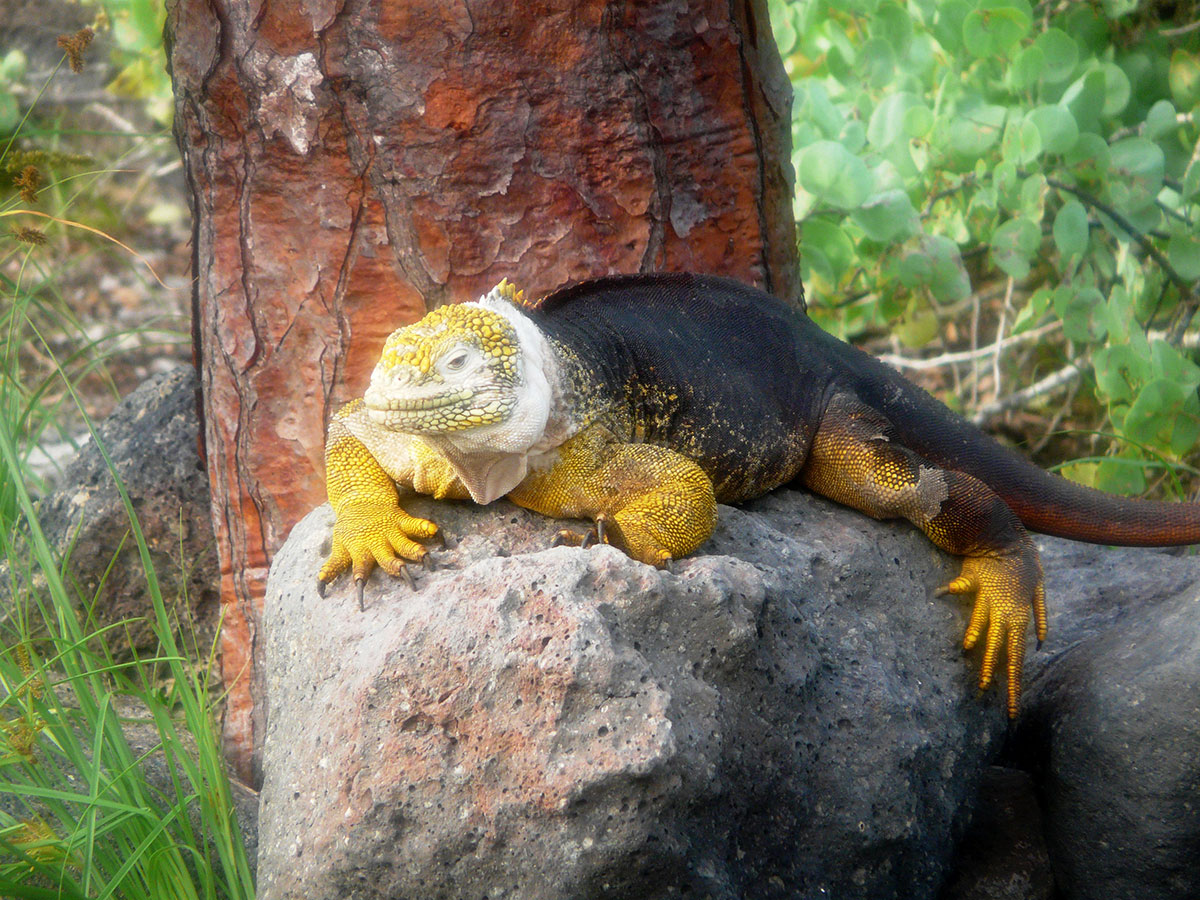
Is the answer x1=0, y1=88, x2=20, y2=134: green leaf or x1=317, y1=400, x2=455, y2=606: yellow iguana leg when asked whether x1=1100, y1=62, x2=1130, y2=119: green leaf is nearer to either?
x1=317, y1=400, x2=455, y2=606: yellow iguana leg

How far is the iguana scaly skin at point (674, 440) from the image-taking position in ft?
7.85

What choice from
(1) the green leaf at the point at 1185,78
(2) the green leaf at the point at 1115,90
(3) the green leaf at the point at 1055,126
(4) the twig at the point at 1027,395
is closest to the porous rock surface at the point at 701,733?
(3) the green leaf at the point at 1055,126

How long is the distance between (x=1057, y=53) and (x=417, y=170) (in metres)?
2.96

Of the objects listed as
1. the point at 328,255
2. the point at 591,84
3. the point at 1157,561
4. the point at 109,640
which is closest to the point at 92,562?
the point at 109,640

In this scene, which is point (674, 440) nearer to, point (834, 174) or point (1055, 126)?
point (834, 174)

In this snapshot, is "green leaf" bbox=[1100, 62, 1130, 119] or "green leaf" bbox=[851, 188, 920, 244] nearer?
"green leaf" bbox=[851, 188, 920, 244]

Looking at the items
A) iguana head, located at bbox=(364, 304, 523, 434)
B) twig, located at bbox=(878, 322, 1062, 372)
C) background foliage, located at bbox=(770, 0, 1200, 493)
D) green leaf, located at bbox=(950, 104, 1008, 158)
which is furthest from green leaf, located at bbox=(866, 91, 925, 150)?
iguana head, located at bbox=(364, 304, 523, 434)

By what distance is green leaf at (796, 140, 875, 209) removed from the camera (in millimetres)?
4086

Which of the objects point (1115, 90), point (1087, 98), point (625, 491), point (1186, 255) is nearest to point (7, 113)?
point (625, 491)

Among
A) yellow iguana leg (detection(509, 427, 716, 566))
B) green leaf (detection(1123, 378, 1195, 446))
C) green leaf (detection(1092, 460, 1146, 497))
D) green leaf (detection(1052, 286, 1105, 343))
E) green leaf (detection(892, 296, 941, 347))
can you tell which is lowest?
green leaf (detection(1092, 460, 1146, 497))

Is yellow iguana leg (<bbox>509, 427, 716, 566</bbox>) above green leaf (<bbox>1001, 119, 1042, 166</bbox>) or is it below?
below

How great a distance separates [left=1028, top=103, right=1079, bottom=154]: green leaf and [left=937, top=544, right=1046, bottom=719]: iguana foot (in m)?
2.06

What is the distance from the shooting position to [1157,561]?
3.78 m

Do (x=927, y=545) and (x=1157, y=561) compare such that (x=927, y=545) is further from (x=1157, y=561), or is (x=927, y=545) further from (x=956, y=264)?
(x=956, y=264)
